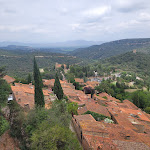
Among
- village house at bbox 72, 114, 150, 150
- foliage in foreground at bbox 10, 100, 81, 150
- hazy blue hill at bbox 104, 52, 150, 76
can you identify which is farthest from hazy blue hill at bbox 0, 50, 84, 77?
village house at bbox 72, 114, 150, 150

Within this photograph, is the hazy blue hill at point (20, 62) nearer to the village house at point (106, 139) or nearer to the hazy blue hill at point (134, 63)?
the hazy blue hill at point (134, 63)

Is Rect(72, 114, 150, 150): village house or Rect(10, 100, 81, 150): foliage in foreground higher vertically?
Rect(10, 100, 81, 150): foliage in foreground

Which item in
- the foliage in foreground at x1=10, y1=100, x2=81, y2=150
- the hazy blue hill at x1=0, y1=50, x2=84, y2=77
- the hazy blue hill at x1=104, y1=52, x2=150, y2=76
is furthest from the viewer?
the hazy blue hill at x1=104, y1=52, x2=150, y2=76

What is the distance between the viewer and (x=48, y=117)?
1245 centimetres

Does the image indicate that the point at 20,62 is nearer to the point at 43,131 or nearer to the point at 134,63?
the point at 134,63

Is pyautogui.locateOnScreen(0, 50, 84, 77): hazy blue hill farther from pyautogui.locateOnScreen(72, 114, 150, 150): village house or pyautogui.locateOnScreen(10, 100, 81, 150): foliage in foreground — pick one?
pyautogui.locateOnScreen(72, 114, 150, 150): village house

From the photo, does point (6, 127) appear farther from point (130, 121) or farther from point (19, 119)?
point (130, 121)

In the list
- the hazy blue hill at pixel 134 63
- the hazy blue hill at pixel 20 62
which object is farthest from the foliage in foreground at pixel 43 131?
the hazy blue hill at pixel 134 63

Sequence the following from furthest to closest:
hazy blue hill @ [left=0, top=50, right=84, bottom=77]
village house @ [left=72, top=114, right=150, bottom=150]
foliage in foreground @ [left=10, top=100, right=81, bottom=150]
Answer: hazy blue hill @ [left=0, top=50, right=84, bottom=77]
village house @ [left=72, top=114, right=150, bottom=150]
foliage in foreground @ [left=10, top=100, right=81, bottom=150]

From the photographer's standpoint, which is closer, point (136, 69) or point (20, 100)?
point (20, 100)

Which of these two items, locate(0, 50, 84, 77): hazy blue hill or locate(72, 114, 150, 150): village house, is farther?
locate(0, 50, 84, 77): hazy blue hill

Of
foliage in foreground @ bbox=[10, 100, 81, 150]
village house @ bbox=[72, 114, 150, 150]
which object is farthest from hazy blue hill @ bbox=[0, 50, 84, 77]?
village house @ bbox=[72, 114, 150, 150]

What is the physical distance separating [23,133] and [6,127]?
2.60 meters

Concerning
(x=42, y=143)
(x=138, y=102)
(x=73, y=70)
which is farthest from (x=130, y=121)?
(x=73, y=70)
